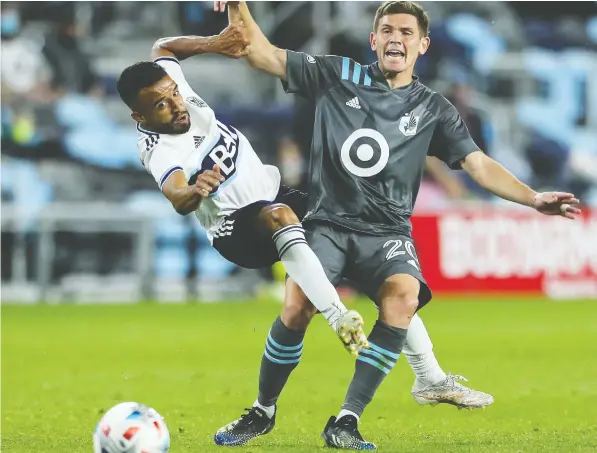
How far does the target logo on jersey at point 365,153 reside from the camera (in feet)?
20.9

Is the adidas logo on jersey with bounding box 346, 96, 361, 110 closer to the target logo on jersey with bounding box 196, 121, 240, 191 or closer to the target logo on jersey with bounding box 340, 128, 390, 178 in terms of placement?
the target logo on jersey with bounding box 340, 128, 390, 178

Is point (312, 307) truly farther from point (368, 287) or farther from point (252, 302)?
point (252, 302)

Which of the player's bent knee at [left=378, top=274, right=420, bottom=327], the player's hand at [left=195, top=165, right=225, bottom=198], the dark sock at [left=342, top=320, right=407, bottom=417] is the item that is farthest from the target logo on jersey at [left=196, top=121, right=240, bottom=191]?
the dark sock at [left=342, top=320, right=407, bottom=417]

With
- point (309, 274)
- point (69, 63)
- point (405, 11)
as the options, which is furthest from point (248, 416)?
point (69, 63)

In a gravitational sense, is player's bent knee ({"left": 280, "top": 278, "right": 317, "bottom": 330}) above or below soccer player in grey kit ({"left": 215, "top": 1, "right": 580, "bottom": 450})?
below

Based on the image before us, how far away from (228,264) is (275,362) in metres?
11.7

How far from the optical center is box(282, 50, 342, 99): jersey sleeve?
21.4 feet

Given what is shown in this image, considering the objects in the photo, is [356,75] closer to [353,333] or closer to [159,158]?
[159,158]

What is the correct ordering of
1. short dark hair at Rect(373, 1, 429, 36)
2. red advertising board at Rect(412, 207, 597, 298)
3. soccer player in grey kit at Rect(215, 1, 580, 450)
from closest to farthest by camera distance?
1. soccer player in grey kit at Rect(215, 1, 580, 450)
2. short dark hair at Rect(373, 1, 429, 36)
3. red advertising board at Rect(412, 207, 597, 298)

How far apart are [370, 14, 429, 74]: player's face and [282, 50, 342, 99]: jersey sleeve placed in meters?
0.30

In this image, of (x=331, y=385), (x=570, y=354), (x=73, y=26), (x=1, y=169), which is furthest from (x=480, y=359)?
(x=73, y=26)

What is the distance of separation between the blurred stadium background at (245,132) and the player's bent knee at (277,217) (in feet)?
35.6

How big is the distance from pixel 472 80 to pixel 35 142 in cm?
791

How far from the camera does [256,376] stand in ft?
32.0
